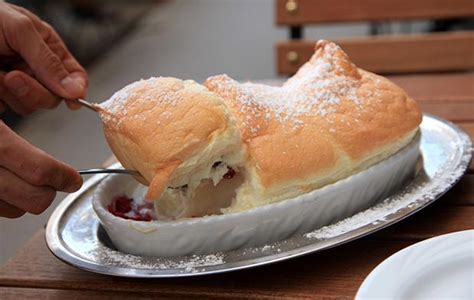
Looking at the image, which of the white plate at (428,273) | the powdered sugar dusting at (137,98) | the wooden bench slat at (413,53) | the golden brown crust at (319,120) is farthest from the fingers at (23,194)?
the wooden bench slat at (413,53)

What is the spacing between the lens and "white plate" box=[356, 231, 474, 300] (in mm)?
633

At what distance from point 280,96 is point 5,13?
0.44m

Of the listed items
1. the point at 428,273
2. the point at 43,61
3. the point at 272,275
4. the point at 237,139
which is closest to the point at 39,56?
the point at 43,61

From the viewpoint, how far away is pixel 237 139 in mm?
812

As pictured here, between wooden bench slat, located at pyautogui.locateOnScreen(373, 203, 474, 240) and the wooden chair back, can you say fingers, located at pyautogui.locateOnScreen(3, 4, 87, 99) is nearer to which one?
wooden bench slat, located at pyautogui.locateOnScreen(373, 203, 474, 240)

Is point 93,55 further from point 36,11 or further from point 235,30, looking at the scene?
point 235,30

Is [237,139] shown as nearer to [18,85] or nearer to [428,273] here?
[428,273]

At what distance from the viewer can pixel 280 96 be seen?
0.91 metres

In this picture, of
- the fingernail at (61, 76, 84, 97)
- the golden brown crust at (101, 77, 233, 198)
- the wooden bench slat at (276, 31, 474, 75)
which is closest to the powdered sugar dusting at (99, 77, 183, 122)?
the golden brown crust at (101, 77, 233, 198)

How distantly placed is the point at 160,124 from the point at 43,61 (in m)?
0.36

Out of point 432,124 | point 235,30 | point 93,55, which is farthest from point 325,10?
point 235,30

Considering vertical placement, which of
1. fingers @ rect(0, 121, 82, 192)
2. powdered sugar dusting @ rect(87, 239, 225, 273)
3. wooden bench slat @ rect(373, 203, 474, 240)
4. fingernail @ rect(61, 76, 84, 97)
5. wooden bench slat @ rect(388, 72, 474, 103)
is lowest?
wooden bench slat @ rect(388, 72, 474, 103)

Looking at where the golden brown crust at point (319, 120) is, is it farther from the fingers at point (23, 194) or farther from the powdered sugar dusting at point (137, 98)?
the fingers at point (23, 194)

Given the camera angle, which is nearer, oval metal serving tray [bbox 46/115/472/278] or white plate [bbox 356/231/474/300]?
white plate [bbox 356/231/474/300]
